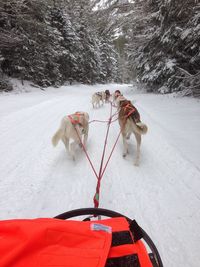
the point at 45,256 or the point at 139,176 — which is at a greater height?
the point at 45,256

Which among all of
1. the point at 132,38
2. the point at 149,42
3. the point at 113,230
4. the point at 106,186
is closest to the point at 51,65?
the point at 132,38

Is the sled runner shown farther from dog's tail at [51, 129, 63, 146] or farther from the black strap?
dog's tail at [51, 129, 63, 146]

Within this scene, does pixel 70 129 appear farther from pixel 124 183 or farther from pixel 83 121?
pixel 124 183

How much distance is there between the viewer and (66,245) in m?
1.10

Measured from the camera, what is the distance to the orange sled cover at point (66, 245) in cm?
98

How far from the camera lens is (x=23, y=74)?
63.7 ft

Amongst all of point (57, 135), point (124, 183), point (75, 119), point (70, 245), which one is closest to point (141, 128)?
point (124, 183)

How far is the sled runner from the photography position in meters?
0.99

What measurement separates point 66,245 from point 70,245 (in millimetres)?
21

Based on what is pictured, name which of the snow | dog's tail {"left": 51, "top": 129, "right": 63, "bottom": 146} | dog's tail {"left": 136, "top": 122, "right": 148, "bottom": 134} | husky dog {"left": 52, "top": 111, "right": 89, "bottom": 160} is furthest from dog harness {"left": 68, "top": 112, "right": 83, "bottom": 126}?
dog's tail {"left": 136, "top": 122, "right": 148, "bottom": 134}


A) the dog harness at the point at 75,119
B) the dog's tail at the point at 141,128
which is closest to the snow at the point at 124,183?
the dog's tail at the point at 141,128

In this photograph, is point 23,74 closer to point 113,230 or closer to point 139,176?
point 139,176

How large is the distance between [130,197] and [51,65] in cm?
2361

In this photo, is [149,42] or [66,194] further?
[149,42]
